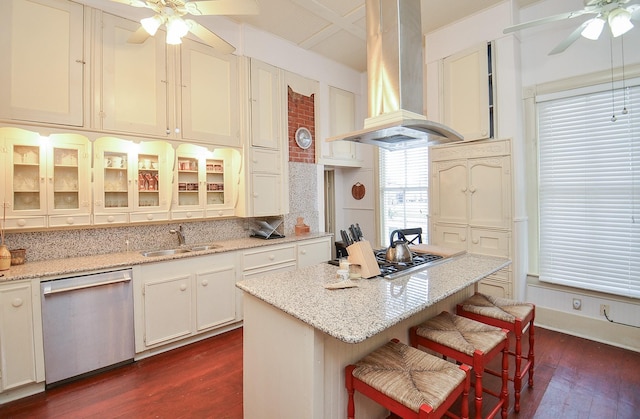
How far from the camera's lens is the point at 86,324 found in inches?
90.1

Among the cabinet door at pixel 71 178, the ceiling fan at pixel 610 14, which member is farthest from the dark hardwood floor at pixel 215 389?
the ceiling fan at pixel 610 14

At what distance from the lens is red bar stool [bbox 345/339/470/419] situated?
47.3 inches

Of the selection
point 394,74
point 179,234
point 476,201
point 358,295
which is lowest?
point 358,295

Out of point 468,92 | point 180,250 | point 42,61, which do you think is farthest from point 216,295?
point 468,92

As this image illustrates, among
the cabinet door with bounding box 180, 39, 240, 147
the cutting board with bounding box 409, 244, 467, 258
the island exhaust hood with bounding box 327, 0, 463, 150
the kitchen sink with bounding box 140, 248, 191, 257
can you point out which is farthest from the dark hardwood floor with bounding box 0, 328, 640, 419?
the cabinet door with bounding box 180, 39, 240, 147

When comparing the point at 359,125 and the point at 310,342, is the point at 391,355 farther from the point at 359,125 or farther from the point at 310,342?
the point at 359,125

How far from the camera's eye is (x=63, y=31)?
2393 millimetres

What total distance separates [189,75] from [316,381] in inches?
121

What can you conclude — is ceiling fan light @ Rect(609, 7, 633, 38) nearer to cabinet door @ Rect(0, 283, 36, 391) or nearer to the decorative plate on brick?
the decorative plate on brick

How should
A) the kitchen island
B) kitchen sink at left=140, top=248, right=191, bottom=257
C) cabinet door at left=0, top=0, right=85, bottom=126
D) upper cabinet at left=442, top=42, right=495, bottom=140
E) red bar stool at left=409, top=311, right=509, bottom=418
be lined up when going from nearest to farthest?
the kitchen island → red bar stool at left=409, top=311, right=509, bottom=418 → cabinet door at left=0, top=0, right=85, bottom=126 → kitchen sink at left=140, top=248, right=191, bottom=257 → upper cabinet at left=442, top=42, right=495, bottom=140

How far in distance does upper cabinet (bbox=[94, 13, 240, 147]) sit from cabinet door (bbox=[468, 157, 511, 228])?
2798mm

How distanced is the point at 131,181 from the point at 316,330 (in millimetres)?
2492

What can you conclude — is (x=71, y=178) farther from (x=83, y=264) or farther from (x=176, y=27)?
(x=176, y=27)

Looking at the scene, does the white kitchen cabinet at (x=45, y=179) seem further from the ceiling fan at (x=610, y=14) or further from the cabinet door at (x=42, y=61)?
the ceiling fan at (x=610, y=14)
